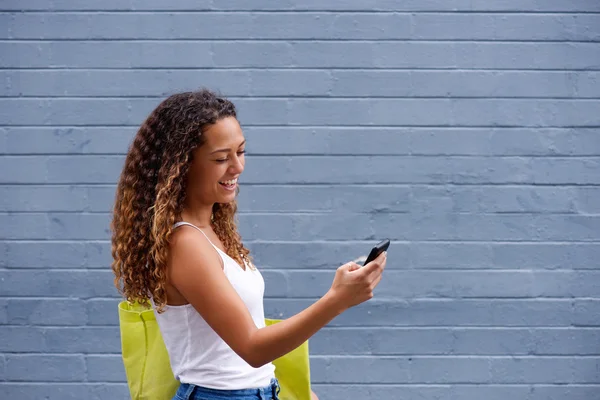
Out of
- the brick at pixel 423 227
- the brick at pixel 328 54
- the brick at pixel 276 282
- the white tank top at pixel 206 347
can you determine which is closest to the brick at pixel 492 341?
the brick at pixel 423 227

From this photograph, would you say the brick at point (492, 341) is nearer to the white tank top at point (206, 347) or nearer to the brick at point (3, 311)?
the white tank top at point (206, 347)

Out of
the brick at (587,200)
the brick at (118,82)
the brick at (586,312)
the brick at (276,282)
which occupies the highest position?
the brick at (118,82)

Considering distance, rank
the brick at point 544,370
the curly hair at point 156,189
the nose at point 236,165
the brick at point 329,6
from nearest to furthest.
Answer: the curly hair at point 156,189 < the nose at point 236,165 < the brick at point 329,6 < the brick at point 544,370

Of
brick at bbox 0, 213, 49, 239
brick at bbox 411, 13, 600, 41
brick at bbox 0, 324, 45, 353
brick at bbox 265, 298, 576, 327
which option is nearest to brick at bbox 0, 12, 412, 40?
brick at bbox 411, 13, 600, 41

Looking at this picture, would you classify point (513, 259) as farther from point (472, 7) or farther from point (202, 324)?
point (202, 324)

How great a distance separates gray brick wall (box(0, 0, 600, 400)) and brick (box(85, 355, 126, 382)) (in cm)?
19

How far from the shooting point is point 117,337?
401 centimetres

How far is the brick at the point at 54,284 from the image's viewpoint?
398cm

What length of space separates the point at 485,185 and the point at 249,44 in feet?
4.82

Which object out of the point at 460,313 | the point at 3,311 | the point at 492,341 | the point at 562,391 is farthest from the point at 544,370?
the point at 3,311

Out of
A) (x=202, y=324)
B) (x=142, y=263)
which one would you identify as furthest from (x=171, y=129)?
(x=202, y=324)

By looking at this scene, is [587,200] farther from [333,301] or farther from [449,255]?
[333,301]

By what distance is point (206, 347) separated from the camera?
6.61 ft

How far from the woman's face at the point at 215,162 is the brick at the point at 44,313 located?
2180 mm
